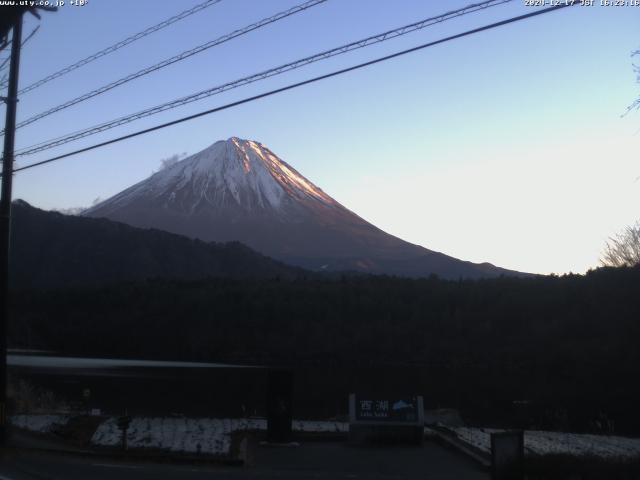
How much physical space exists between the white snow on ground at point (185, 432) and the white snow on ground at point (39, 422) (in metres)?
1.07

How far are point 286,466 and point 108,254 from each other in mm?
109364

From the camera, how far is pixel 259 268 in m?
126

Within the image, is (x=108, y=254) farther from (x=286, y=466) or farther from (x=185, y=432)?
(x=286, y=466)

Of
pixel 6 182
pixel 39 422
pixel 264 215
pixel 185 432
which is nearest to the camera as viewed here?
pixel 6 182

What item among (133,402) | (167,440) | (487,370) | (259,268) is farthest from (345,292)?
(167,440)

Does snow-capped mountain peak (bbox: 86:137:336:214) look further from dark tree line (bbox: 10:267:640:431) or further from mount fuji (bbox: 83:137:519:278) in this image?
dark tree line (bbox: 10:267:640:431)

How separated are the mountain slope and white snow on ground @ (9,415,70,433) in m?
94.2

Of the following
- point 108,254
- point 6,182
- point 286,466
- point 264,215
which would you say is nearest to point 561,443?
point 286,466

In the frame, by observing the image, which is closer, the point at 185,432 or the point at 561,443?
the point at 561,443

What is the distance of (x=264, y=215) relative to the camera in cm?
16000

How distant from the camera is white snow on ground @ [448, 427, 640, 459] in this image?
53.1 feet

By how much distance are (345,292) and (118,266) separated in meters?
42.5

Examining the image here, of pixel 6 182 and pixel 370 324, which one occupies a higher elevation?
pixel 370 324

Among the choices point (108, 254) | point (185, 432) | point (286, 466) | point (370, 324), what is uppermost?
point (108, 254)
